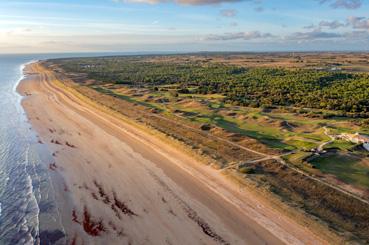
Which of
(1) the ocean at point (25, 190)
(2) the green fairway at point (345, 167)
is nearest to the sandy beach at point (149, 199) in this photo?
(1) the ocean at point (25, 190)

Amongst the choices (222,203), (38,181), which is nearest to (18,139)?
(38,181)

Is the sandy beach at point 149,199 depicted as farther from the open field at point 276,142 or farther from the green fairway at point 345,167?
the green fairway at point 345,167

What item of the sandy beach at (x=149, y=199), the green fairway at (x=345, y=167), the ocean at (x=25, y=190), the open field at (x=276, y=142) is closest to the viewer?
the sandy beach at (x=149, y=199)

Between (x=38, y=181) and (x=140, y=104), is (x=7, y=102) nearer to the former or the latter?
(x=140, y=104)

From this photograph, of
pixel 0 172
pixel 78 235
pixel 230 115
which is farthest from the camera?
pixel 230 115

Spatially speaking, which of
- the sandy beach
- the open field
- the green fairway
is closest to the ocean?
the sandy beach

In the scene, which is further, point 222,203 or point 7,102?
point 7,102

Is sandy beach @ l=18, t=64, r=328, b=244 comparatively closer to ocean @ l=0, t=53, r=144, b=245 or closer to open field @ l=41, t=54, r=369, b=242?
ocean @ l=0, t=53, r=144, b=245
